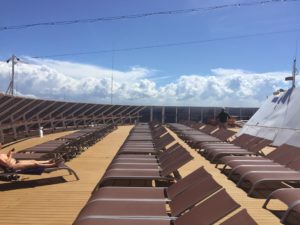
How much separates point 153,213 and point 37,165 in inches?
117

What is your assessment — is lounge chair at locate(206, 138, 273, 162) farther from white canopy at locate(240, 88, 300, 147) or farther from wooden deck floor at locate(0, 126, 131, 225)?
white canopy at locate(240, 88, 300, 147)

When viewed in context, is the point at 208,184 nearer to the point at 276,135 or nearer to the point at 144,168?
the point at 144,168

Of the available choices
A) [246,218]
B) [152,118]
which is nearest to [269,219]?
[246,218]

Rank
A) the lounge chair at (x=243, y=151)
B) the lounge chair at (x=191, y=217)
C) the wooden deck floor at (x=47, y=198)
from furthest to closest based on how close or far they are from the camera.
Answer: the lounge chair at (x=243, y=151)
the wooden deck floor at (x=47, y=198)
the lounge chair at (x=191, y=217)

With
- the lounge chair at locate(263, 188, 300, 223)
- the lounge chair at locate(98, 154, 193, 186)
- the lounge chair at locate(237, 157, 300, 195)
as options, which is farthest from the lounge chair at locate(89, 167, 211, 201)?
the lounge chair at locate(237, 157, 300, 195)

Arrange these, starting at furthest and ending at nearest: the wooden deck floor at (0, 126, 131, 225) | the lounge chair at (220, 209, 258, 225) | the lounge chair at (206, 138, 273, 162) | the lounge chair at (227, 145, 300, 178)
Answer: the lounge chair at (206, 138, 273, 162) → the lounge chair at (227, 145, 300, 178) → the wooden deck floor at (0, 126, 131, 225) → the lounge chair at (220, 209, 258, 225)

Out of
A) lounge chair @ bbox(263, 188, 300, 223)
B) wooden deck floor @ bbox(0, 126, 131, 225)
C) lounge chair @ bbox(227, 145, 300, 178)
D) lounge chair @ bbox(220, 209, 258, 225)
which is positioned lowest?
wooden deck floor @ bbox(0, 126, 131, 225)

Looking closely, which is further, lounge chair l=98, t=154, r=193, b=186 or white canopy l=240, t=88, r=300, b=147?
white canopy l=240, t=88, r=300, b=147

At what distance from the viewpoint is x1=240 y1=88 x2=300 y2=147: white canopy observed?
39.6 ft

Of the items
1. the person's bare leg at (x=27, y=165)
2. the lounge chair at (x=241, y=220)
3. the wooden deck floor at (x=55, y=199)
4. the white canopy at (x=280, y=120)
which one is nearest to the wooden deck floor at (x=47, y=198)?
the wooden deck floor at (x=55, y=199)

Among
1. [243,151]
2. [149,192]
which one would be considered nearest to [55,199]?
[149,192]

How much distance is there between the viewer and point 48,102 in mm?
18812

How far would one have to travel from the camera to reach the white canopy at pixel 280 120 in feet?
39.6

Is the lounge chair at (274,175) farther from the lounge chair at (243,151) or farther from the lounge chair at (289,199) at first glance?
the lounge chair at (243,151)
